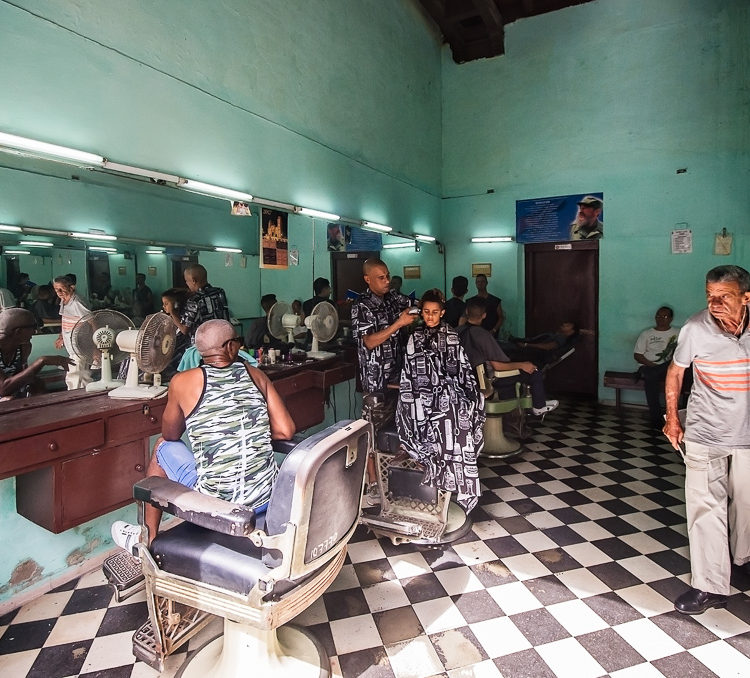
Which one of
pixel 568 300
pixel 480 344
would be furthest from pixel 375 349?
pixel 568 300

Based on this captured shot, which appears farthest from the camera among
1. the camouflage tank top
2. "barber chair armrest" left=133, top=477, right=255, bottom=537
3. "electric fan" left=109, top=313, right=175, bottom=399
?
"electric fan" left=109, top=313, right=175, bottom=399

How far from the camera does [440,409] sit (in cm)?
290

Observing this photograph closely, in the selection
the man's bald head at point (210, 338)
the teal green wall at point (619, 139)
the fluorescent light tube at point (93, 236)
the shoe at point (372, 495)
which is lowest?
the shoe at point (372, 495)

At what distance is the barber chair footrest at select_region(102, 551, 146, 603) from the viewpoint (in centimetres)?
239

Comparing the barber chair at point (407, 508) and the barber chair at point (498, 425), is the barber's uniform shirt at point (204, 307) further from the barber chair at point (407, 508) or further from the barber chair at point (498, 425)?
the barber chair at point (498, 425)

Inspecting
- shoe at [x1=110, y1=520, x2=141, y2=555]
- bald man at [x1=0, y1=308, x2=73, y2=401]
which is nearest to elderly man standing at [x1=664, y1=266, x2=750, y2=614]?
shoe at [x1=110, y1=520, x2=141, y2=555]

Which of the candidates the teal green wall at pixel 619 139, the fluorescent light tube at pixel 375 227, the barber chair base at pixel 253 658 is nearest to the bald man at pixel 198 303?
the barber chair base at pixel 253 658

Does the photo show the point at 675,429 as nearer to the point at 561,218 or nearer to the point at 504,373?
the point at 504,373

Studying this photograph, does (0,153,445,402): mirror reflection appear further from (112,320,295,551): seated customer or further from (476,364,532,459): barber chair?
(476,364,532,459): barber chair

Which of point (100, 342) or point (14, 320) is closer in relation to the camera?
→ point (14, 320)

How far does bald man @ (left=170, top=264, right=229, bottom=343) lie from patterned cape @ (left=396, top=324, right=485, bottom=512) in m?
1.36

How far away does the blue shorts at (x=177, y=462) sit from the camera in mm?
1938

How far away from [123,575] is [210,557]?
45.9 inches

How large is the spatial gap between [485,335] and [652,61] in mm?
4272
